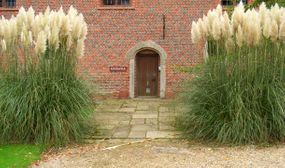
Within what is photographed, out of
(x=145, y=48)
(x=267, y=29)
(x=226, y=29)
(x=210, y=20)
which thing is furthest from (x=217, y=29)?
(x=145, y=48)

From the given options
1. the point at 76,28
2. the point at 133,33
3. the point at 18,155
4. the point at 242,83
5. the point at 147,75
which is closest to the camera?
the point at 18,155

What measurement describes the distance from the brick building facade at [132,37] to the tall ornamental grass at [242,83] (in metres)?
5.68

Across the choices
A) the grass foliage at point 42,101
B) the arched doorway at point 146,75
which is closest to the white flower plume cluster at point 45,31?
the grass foliage at point 42,101

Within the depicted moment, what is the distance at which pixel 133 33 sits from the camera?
11.1 meters

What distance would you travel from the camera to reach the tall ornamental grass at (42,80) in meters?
4.86

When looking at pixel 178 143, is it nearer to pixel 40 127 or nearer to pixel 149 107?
pixel 40 127

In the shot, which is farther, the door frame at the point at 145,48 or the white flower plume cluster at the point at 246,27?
the door frame at the point at 145,48

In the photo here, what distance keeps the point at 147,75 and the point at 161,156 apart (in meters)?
7.26

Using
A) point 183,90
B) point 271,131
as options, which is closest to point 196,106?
point 183,90

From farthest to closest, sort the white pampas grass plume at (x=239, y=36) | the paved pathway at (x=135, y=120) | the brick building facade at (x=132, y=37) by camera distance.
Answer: the brick building facade at (x=132, y=37) → the paved pathway at (x=135, y=120) → the white pampas grass plume at (x=239, y=36)

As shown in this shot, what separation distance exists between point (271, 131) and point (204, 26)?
75.5 inches

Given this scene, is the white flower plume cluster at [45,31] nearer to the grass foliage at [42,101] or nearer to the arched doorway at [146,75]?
the grass foliage at [42,101]

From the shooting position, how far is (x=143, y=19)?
36.3 ft

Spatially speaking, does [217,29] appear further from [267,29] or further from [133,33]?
[133,33]
